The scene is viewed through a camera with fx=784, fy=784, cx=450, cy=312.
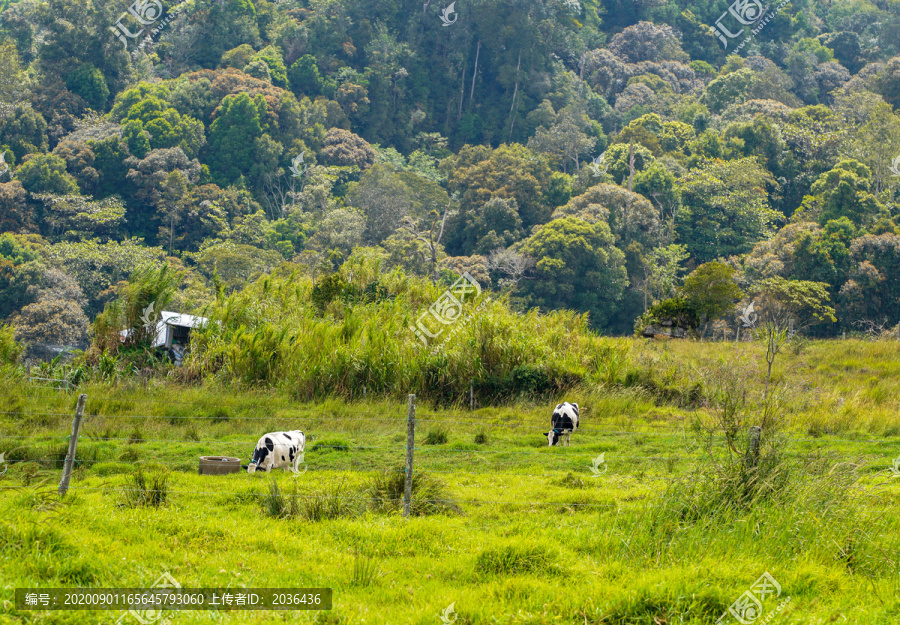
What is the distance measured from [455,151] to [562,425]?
6229cm

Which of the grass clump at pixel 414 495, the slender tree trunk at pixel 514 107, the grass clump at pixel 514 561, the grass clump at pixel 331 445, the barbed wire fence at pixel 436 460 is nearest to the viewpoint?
the grass clump at pixel 514 561

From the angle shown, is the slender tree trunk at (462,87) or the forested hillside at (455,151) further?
the slender tree trunk at (462,87)

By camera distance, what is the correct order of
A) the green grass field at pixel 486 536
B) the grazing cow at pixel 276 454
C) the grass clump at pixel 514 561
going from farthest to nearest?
the grazing cow at pixel 276 454 → the grass clump at pixel 514 561 → the green grass field at pixel 486 536

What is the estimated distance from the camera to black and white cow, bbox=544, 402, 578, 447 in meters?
13.1

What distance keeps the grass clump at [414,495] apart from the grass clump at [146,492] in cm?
208

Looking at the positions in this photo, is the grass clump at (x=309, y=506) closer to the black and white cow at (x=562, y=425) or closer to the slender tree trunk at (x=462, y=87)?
the black and white cow at (x=562, y=425)

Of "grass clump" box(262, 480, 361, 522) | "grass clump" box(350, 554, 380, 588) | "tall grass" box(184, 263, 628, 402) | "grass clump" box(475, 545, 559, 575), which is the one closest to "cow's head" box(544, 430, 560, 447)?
"tall grass" box(184, 263, 628, 402)

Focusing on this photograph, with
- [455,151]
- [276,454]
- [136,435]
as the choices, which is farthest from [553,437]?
[455,151]

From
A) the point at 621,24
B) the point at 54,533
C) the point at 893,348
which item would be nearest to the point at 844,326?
the point at 893,348

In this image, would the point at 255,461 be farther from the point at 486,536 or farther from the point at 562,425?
the point at 562,425

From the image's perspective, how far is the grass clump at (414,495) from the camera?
784 centimetres

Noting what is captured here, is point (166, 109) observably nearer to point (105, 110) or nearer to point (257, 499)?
point (105, 110)

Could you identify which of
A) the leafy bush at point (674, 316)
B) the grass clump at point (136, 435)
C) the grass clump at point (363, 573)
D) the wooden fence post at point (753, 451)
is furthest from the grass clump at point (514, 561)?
the leafy bush at point (674, 316)

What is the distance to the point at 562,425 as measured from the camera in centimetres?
1347
